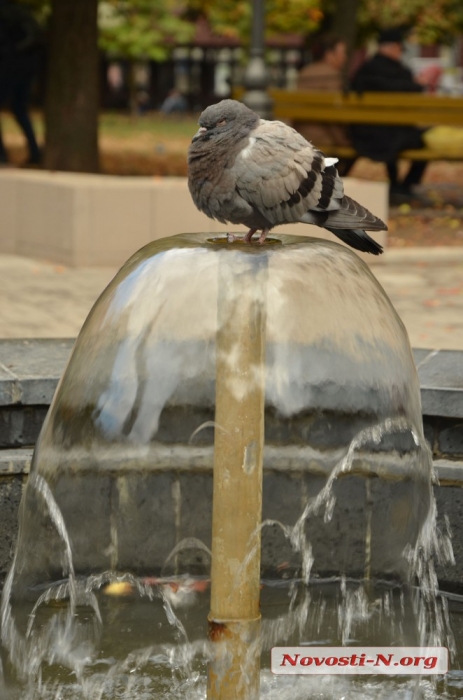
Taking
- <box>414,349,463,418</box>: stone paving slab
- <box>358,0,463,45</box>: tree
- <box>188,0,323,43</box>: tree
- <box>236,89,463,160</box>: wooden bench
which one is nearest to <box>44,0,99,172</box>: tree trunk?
<box>236,89,463,160</box>: wooden bench

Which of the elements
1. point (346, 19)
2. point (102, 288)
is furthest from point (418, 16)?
point (102, 288)

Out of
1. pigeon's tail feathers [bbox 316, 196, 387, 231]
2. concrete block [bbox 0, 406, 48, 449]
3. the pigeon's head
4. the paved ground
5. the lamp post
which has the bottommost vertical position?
the paved ground

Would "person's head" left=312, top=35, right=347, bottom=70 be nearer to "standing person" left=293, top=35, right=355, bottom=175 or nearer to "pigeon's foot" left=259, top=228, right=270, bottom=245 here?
"standing person" left=293, top=35, right=355, bottom=175

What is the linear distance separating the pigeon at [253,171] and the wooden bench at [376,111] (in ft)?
40.2

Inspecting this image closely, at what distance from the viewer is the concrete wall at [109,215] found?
1116cm

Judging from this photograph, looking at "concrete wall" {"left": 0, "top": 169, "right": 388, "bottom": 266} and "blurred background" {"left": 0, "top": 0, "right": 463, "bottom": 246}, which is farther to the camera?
"blurred background" {"left": 0, "top": 0, "right": 463, "bottom": 246}

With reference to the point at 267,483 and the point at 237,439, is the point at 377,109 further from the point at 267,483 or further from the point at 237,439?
the point at 237,439

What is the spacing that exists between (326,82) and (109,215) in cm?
663

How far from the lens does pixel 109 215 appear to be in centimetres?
1121

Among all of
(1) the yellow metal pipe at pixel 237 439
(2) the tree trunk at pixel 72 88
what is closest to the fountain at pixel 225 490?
(1) the yellow metal pipe at pixel 237 439

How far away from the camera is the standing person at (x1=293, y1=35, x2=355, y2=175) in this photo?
1605 centimetres

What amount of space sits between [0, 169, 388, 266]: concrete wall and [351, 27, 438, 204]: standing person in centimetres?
416

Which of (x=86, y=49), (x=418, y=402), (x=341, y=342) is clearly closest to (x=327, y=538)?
(x=418, y=402)

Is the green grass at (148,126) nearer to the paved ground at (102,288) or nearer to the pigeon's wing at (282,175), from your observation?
the paved ground at (102,288)
